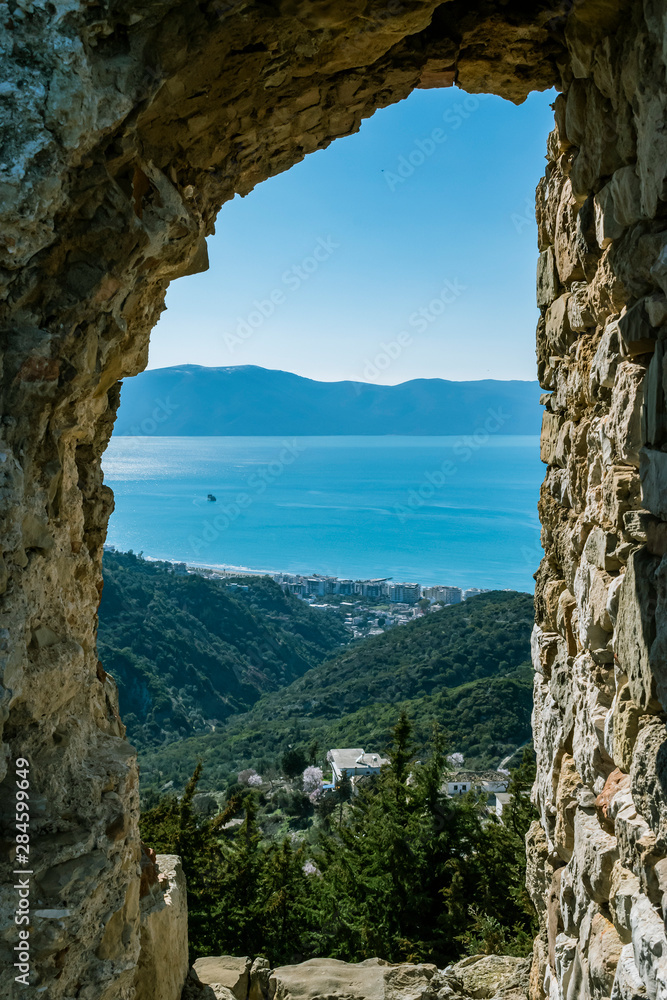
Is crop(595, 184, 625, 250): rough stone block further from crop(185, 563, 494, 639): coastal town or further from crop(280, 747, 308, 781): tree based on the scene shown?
crop(185, 563, 494, 639): coastal town

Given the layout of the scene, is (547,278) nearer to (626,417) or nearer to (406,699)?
(626,417)

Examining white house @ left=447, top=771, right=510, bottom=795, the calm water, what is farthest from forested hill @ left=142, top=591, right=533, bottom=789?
the calm water

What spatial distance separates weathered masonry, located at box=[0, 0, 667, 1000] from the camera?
2.43m

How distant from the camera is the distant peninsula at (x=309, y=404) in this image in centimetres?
9500

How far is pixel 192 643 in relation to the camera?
111 feet

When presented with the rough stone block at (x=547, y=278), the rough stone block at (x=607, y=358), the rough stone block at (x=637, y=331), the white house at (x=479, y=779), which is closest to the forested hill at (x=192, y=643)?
the white house at (x=479, y=779)

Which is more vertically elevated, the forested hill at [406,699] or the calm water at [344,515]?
the calm water at [344,515]

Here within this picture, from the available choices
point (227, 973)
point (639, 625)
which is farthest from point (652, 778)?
point (227, 973)

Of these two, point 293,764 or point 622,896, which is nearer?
point 622,896

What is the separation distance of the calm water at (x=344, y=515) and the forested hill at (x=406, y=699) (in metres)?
16.5

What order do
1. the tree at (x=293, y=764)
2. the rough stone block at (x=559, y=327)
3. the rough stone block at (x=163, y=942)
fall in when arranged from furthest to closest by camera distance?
the tree at (x=293, y=764)
the rough stone block at (x=163, y=942)
the rough stone block at (x=559, y=327)

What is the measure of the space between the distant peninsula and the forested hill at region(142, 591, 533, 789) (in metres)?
57.2

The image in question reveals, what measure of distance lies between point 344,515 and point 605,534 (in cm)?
6409

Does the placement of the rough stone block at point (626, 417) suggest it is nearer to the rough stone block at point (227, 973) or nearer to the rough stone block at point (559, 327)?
the rough stone block at point (559, 327)
